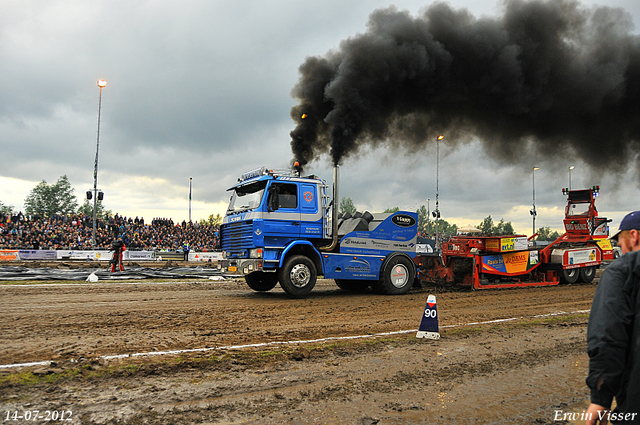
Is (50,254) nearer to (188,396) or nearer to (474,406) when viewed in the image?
(188,396)

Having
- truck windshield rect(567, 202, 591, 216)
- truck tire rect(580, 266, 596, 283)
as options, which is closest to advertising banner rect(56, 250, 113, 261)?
truck windshield rect(567, 202, 591, 216)

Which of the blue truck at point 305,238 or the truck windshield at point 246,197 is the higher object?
the truck windshield at point 246,197

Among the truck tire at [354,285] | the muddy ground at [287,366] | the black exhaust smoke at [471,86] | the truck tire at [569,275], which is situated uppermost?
the black exhaust smoke at [471,86]

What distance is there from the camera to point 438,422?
333cm

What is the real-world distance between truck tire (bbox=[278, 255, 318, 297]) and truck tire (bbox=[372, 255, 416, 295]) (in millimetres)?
2194

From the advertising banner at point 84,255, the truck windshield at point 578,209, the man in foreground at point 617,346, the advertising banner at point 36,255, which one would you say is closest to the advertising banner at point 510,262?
the truck windshield at point 578,209

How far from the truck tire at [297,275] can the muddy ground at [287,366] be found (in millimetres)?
1055

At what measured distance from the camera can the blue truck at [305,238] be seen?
10.0 metres

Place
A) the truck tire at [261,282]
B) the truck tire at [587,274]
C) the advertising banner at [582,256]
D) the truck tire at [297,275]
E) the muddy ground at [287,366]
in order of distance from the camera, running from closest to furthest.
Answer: the muddy ground at [287,366] < the truck tire at [297,275] < the truck tire at [261,282] < the advertising banner at [582,256] < the truck tire at [587,274]

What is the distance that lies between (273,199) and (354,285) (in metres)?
4.04

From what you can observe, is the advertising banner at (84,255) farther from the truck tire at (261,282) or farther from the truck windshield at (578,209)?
the truck windshield at (578,209)

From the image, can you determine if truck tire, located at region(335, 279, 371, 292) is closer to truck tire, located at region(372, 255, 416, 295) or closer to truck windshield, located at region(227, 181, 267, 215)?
truck tire, located at region(372, 255, 416, 295)

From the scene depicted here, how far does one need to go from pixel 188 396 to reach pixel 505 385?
3.19 meters

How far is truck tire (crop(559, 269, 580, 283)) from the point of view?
1439cm
